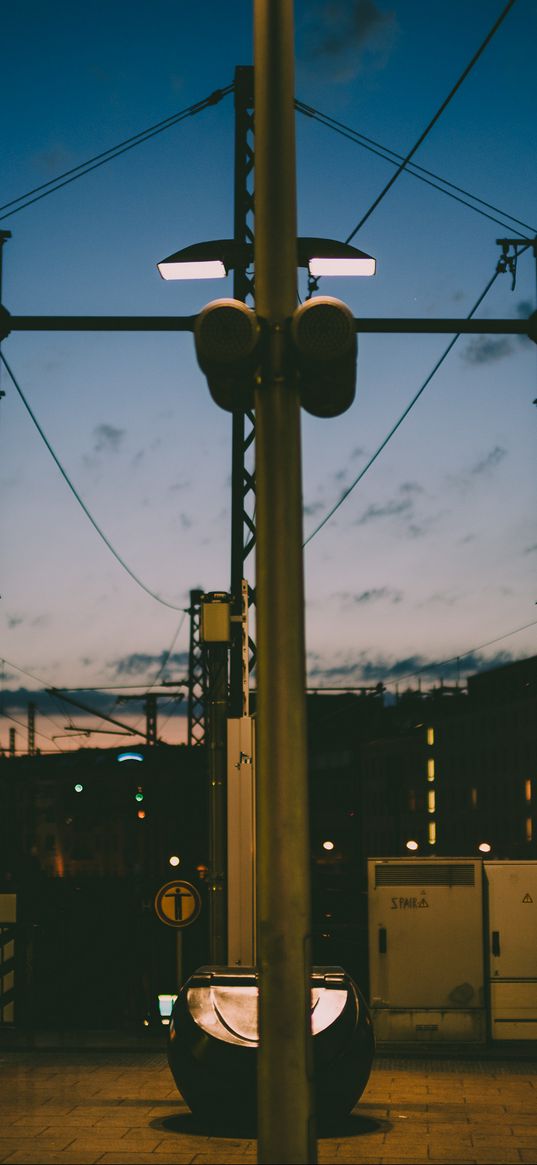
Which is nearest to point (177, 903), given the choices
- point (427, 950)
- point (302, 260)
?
point (427, 950)

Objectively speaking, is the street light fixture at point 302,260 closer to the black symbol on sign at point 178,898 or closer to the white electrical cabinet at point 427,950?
the black symbol on sign at point 178,898

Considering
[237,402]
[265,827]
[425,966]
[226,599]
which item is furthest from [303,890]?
[425,966]

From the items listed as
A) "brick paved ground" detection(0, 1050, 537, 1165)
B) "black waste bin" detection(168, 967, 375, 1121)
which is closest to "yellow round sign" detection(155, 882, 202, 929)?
"brick paved ground" detection(0, 1050, 537, 1165)

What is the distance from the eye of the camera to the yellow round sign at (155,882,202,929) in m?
13.4

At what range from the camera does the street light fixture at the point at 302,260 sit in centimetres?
842

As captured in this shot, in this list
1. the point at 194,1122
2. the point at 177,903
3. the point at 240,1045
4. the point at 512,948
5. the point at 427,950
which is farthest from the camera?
the point at 512,948

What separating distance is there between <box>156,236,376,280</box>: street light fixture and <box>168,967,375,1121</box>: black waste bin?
491 centimetres

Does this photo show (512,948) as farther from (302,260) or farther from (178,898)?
(302,260)

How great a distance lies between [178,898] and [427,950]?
3095mm

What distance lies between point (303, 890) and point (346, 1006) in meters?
4.39

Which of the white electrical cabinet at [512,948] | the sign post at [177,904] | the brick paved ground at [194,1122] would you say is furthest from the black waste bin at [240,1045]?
the white electrical cabinet at [512,948]

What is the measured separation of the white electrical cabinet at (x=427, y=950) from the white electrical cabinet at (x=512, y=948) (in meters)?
0.18

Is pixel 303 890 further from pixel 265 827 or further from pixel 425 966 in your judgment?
pixel 425 966

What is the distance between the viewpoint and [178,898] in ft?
44.0
